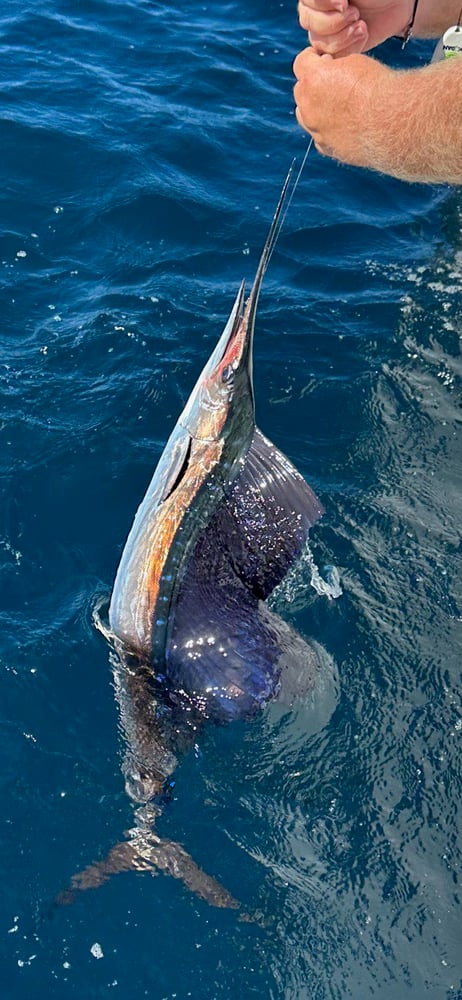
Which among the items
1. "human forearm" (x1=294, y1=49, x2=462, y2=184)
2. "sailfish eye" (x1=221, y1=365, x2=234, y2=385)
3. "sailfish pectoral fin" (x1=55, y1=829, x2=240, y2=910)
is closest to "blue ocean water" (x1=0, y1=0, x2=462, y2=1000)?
"sailfish pectoral fin" (x1=55, y1=829, x2=240, y2=910)

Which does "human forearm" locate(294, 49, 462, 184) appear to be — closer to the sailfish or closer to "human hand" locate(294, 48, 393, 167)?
"human hand" locate(294, 48, 393, 167)

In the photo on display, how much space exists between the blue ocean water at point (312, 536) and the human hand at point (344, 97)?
70.4 inches

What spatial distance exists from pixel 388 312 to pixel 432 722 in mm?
3407

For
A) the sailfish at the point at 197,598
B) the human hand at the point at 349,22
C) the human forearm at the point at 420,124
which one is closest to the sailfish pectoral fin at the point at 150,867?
the sailfish at the point at 197,598

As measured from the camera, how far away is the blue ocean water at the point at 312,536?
3.61 metres

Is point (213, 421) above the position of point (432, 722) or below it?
above

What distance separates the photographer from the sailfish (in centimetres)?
377

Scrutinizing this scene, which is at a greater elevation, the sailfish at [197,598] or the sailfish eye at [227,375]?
the sailfish eye at [227,375]

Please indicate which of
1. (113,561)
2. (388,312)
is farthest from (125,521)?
(388,312)

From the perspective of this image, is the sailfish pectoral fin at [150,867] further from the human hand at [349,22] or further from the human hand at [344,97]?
the human hand at [349,22]

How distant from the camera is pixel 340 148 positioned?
4.49 m

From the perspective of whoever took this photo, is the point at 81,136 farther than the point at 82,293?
Yes

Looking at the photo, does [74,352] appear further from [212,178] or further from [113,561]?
[212,178]

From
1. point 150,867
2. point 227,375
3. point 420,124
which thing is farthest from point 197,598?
point 420,124
